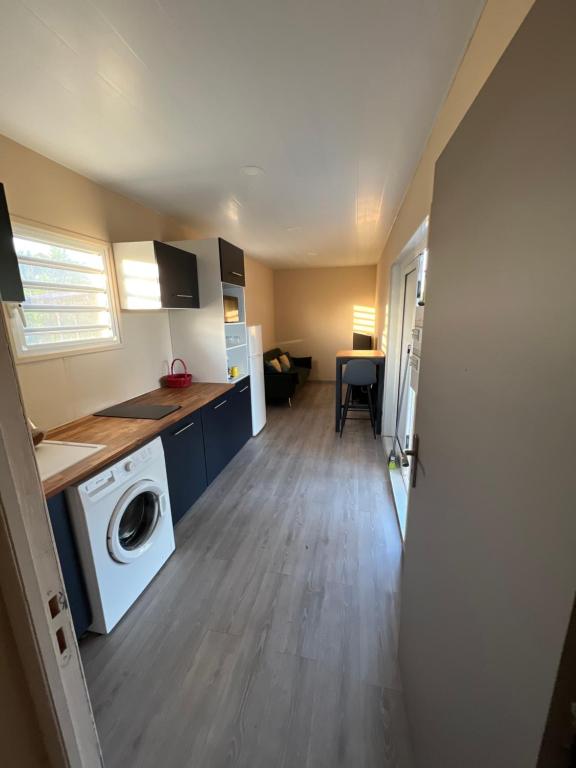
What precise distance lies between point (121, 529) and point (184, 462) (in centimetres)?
66

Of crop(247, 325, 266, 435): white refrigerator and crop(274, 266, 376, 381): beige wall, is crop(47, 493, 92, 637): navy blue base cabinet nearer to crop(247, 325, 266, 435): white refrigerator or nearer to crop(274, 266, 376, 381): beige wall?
crop(247, 325, 266, 435): white refrigerator

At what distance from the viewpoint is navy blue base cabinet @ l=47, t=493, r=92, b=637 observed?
133cm

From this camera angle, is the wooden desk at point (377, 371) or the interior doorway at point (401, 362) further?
the wooden desk at point (377, 371)

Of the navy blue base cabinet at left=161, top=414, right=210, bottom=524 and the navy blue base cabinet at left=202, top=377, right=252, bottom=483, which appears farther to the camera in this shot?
the navy blue base cabinet at left=202, top=377, right=252, bottom=483

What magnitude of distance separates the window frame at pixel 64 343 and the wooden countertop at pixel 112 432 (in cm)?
49

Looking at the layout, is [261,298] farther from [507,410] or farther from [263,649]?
[507,410]

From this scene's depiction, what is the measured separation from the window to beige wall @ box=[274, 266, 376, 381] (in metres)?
4.88

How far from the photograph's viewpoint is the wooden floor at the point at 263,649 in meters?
1.15

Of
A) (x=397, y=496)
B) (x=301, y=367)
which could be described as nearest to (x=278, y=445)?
(x=397, y=496)

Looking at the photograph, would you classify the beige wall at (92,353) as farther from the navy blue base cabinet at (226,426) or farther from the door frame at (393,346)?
the door frame at (393,346)

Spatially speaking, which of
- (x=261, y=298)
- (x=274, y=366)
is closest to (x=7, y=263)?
(x=274, y=366)

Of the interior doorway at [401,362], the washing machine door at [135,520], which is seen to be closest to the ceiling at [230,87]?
the interior doorway at [401,362]

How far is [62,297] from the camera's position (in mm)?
2055

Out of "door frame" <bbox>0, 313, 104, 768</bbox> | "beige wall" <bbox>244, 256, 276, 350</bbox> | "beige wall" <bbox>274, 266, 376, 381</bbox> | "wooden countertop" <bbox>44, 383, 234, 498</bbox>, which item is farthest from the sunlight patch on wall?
"door frame" <bbox>0, 313, 104, 768</bbox>
